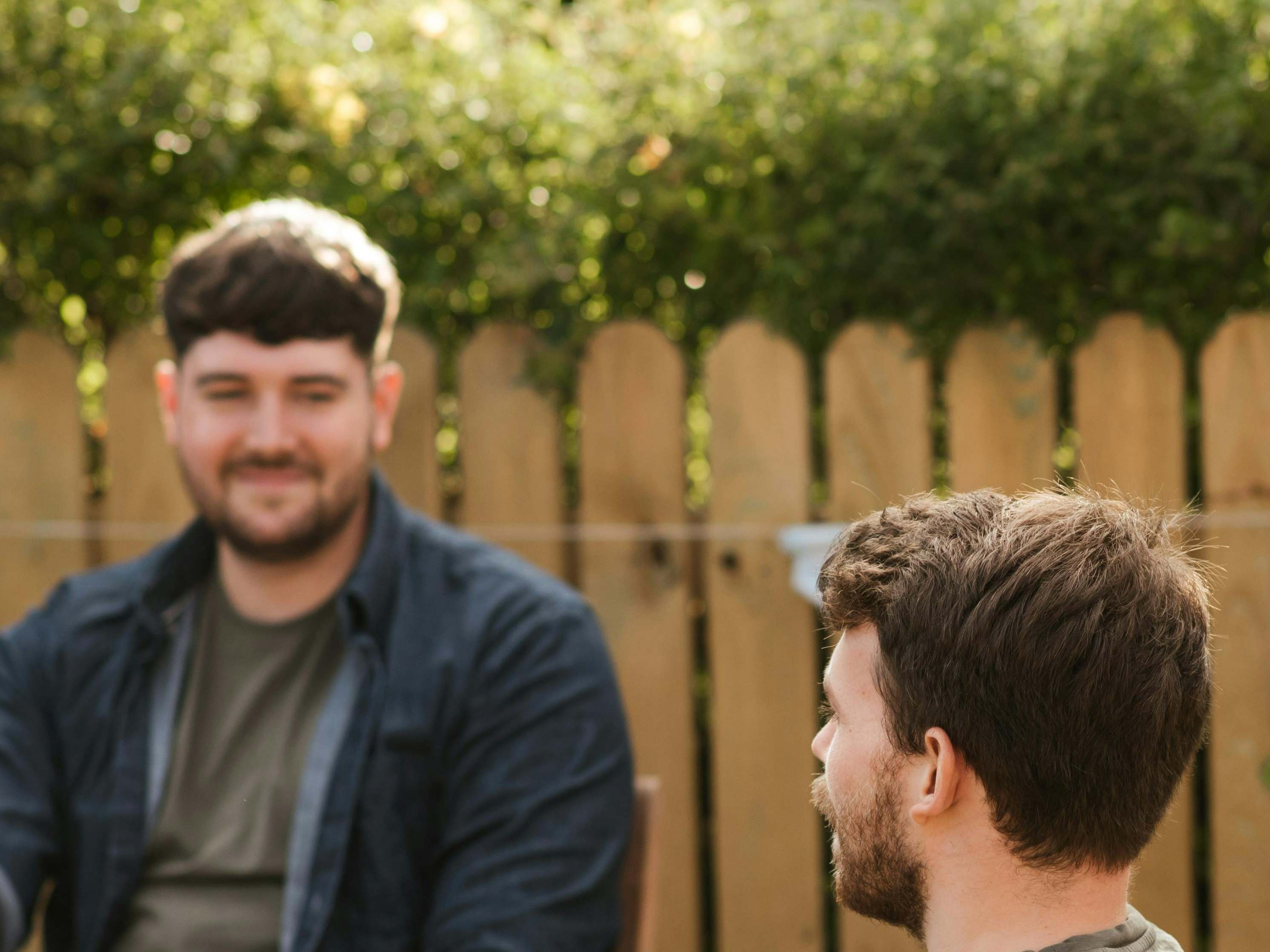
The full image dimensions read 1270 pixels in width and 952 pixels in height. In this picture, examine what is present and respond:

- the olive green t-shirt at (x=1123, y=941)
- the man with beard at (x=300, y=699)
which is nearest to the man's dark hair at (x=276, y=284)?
the man with beard at (x=300, y=699)

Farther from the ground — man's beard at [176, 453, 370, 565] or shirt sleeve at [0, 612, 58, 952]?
man's beard at [176, 453, 370, 565]

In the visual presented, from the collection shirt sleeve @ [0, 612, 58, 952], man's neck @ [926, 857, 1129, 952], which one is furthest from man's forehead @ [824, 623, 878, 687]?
shirt sleeve @ [0, 612, 58, 952]

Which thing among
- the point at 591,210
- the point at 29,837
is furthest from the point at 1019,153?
the point at 29,837

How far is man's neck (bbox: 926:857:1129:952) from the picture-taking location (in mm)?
1071

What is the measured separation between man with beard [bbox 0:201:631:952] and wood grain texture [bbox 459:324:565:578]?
423mm

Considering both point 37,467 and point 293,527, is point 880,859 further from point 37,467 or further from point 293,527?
point 37,467

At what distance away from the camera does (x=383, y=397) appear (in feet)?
8.09

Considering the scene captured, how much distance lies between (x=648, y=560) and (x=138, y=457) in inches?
48.2

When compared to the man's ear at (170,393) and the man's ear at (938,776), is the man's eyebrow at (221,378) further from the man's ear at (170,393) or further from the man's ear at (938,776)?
the man's ear at (938,776)

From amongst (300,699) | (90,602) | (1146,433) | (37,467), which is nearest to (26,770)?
(90,602)

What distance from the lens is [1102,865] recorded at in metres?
1.08

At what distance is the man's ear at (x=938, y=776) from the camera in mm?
1067

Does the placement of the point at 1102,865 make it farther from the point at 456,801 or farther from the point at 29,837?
the point at 29,837

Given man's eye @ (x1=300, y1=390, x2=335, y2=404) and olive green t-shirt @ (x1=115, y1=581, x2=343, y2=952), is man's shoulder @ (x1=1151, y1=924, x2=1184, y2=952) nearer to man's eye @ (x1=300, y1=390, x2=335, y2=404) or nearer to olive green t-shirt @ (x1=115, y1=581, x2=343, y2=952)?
olive green t-shirt @ (x1=115, y1=581, x2=343, y2=952)
